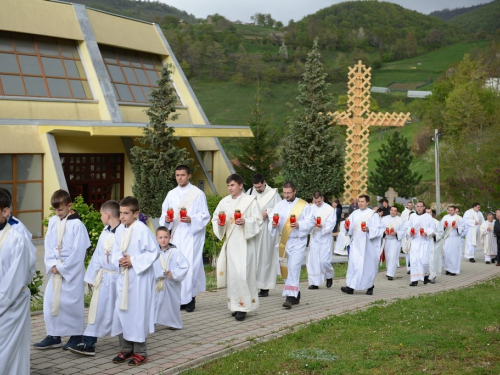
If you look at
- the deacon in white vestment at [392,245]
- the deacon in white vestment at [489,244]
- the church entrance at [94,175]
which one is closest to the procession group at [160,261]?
the deacon in white vestment at [392,245]

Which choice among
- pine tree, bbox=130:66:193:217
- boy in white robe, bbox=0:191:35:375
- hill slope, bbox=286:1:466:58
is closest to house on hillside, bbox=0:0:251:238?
pine tree, bbox=130:66:193:217

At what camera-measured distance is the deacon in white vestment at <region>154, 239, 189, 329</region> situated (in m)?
9.89

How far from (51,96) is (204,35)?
121 metres

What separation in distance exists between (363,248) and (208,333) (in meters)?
6.03

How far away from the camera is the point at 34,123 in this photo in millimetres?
26891

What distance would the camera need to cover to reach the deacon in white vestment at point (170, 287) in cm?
989

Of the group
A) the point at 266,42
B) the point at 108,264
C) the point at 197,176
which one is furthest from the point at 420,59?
the point at 108,264

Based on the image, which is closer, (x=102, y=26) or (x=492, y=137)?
(x=102, y=26)

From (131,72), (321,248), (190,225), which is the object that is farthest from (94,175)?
(190,225)

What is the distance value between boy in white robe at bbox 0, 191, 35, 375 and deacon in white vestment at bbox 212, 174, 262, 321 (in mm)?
4648

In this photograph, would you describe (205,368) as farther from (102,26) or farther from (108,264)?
(102,26)

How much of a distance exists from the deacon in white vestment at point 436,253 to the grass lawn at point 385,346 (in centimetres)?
647

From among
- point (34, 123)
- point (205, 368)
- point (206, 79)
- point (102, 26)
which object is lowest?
point (205, 368)

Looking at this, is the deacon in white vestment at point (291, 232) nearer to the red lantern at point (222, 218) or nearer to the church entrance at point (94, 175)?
the red lantern at point (222, 218)
